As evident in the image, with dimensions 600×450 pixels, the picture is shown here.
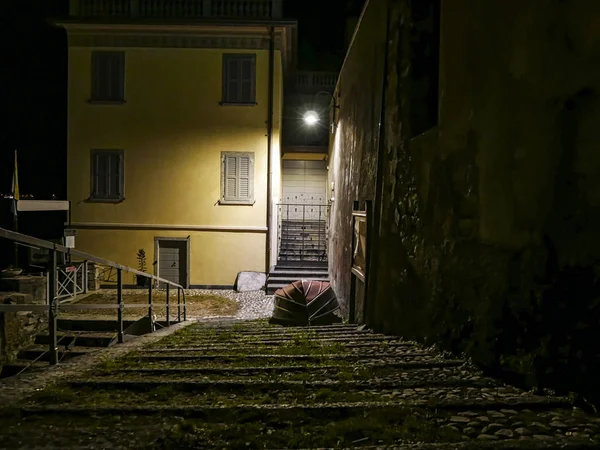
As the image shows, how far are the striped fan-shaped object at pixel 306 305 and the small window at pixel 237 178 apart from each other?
5333mm

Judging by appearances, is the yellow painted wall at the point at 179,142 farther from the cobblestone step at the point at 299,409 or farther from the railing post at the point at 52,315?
the cobblestone step at the point at 299,409

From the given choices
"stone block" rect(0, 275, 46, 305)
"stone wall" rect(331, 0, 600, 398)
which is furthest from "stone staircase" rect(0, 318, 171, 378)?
"stone wall" rect(331, 0, 600, 398)

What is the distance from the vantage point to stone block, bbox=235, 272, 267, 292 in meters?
13.8

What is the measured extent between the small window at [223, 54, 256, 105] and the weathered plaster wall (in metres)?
3.03

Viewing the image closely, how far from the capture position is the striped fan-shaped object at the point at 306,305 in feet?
29.4

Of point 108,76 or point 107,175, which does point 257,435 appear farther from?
point 108,76

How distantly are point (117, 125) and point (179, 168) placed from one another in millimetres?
2294

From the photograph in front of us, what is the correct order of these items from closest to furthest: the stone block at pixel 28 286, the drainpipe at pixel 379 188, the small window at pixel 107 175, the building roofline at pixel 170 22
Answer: the drainpipe at pixel 379 188 → the stone block at pixel 28 286 → the building roofline at pixel 170 22 → the small window at pixel 107 175

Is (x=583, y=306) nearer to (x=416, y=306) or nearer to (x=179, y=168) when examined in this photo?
(x=416, y=306)

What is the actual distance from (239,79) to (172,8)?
290cm

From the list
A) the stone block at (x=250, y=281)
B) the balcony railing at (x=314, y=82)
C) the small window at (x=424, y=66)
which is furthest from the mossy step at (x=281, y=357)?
the balcony railing at (x=314, y=82)

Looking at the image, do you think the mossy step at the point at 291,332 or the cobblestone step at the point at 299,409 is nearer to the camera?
the cobblestone step at the point at 299,409

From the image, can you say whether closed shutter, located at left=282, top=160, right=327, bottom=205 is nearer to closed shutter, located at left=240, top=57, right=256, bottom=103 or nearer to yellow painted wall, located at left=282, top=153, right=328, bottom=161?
yellow painted wall, located at left=282, top=153, right=328, bottom=161

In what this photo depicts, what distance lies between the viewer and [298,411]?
7.99 ft
